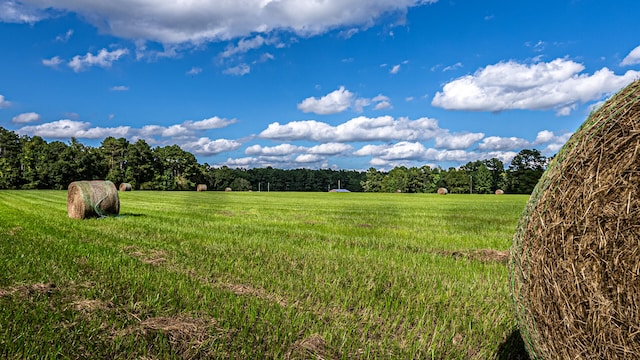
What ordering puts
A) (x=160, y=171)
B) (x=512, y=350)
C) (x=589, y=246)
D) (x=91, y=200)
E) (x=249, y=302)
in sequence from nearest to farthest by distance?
(x=589, y=246)
(x=512, y=350)
(x=249, y=302)
(x=91, y=200)
(x=160, y=171)

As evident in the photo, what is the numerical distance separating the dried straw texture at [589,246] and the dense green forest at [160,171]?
92.6 meters

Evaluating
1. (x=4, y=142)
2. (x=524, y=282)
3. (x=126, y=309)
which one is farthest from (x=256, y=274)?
(x=4, y=142)

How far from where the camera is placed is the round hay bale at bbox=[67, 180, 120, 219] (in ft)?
50.2

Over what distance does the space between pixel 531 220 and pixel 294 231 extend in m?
9.33

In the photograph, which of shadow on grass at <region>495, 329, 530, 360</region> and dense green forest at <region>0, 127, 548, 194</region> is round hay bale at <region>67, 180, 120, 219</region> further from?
dense green forest at <region>0, 127, 548, 194</region>

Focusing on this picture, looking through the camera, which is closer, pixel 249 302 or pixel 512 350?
pixel 512 350

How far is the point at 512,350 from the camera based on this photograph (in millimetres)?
4062

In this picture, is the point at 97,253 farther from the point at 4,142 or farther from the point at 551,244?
the point at 4,142

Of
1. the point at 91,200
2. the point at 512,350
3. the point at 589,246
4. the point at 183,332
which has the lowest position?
the point at 512,350

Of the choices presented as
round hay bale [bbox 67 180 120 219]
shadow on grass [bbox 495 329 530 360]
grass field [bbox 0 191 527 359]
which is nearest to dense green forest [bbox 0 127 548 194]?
round hay bale [bbox 67 180 120 219]

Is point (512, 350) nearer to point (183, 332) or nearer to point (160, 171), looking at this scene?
point (183, 332)

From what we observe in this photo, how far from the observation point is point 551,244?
3.36m

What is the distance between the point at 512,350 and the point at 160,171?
108 meters

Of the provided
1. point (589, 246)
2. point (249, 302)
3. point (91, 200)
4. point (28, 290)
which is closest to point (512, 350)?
point (589, 246)
